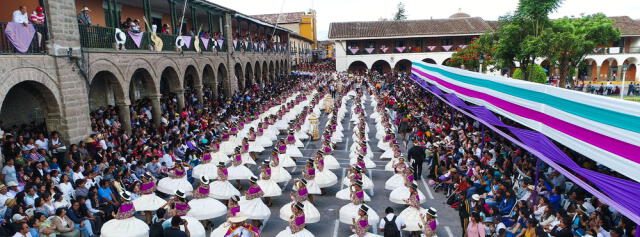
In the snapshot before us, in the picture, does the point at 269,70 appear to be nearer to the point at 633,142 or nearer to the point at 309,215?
the point at 309,215

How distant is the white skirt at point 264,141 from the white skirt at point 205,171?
4268mm

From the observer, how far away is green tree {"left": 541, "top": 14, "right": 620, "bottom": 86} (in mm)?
26828

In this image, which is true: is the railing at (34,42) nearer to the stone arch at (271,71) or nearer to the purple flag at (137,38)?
the purple flag at (137,38)

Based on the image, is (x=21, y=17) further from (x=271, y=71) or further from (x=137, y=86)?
(x=271, y=71)

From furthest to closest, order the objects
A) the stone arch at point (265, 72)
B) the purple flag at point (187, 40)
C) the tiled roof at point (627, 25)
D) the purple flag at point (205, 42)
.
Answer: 1. the tiled roof at point (627, 25)
2. the stone arch at point (265, 72)
3. the purple flag at point (205, 42)
4. the purple flag at point (187, 40)

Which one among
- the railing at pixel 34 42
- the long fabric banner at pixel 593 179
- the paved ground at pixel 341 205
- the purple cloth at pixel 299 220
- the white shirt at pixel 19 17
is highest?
the white shirt at pixel 19 17

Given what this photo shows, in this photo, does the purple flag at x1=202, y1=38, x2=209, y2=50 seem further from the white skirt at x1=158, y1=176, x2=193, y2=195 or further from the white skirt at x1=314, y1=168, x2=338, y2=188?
the white skirt at x1=314, y1=168, x2=338, y2=188

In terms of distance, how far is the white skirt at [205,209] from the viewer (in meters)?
10.5

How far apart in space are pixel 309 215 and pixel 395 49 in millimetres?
47335

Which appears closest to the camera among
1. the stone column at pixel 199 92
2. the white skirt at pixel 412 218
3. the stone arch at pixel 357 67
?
the white skirt at pixel 412 218

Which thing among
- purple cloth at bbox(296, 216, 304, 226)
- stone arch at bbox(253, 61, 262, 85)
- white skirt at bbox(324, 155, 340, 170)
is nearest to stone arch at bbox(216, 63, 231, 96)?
stone arch at bbox(253, 61, 262, 85)

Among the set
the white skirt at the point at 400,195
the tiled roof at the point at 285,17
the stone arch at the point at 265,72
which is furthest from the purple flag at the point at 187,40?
the tiled roof at the point at 285,17

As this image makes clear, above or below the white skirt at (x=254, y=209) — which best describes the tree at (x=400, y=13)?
above

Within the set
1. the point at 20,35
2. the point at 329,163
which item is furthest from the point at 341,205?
the point at 20,35
